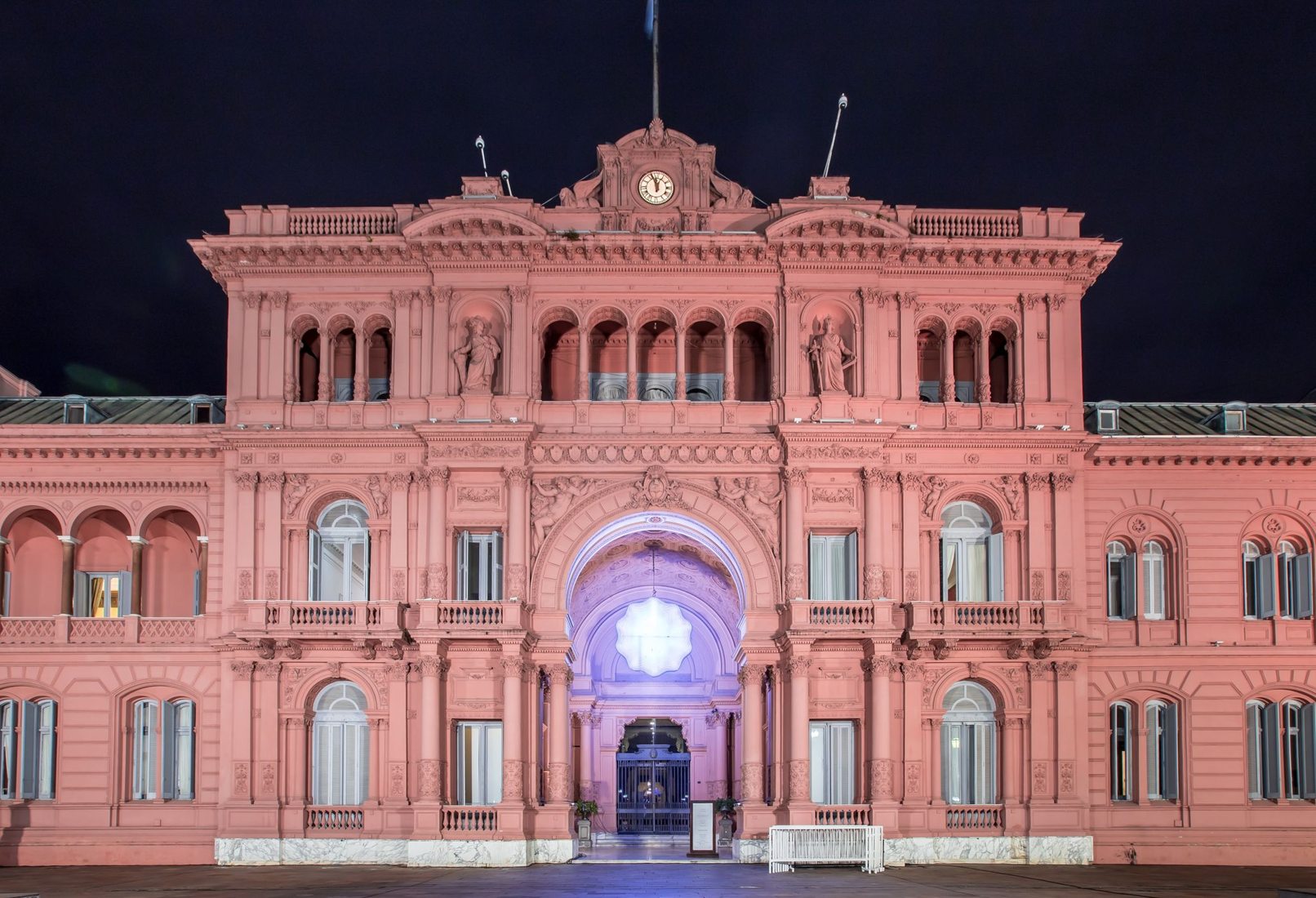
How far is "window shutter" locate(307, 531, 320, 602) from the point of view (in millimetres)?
46781

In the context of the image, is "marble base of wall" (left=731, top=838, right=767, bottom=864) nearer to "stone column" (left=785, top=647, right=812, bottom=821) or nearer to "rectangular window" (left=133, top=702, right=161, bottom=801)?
"stone column" (left=785, top=647, right=812, bottom=821)

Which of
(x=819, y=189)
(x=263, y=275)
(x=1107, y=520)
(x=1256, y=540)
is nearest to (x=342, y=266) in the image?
(x=263, y=275)

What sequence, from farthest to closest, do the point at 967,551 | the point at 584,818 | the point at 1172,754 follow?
the point at 584,818
the point at 967,551
the point at 1172,754

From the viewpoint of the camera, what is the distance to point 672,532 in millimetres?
49438

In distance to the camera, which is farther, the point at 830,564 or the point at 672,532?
the point at 672,532

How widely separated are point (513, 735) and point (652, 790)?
21.6 m

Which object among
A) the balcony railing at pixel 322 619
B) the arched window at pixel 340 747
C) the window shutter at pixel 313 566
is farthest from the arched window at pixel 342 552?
the arched window at pixel 340 747

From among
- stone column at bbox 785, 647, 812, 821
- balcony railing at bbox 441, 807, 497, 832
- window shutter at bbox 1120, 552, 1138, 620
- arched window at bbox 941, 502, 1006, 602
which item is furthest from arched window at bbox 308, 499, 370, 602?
window shutter at bbox 1120, 552, 1138, 620

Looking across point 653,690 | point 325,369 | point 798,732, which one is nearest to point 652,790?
point 653,690

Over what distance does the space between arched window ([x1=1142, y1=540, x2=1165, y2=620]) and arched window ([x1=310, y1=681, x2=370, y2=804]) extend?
2575cm

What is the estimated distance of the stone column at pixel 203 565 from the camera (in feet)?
156

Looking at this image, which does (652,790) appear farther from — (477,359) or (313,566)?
(477,359)

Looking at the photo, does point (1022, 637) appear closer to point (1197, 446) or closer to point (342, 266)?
point (1197, 446)

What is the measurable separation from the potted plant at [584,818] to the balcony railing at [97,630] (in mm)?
15288
